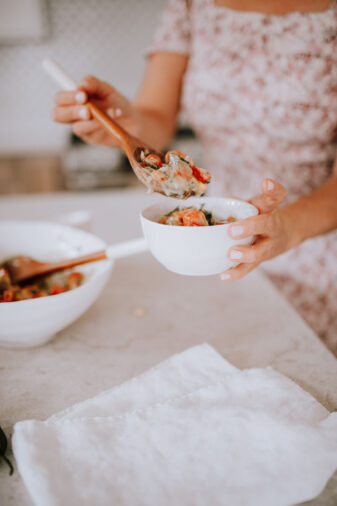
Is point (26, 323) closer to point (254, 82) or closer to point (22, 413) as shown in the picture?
point (22, 413)

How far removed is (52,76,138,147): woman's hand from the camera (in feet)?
2.54

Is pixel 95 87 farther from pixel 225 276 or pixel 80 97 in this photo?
pixel 225 276

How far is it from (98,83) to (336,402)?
763 mm

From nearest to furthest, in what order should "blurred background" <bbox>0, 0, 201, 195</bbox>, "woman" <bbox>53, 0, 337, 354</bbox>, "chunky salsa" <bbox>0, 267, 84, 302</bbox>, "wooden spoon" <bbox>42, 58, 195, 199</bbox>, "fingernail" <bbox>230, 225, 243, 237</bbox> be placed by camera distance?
"fingernail" <bbox>230, 225, 243, 237</bbox> → "wooden spoon" <bbox>42, 58, 195, 199</bbox> → "chunky salsa" <bbox>0, 267, 84, 302</bbox> → "woman" <bbox>53, 0, 337, 354</bbox> → "blurred background" <bbox>0, 0, 201, 195</bbox>

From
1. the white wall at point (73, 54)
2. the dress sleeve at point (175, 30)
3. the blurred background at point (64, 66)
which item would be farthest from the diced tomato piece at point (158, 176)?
the white wall at point (73, 54)

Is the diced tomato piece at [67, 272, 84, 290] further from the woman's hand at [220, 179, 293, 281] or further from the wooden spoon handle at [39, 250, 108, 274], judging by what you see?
the woman's hand at [220, 179, 293, 281]

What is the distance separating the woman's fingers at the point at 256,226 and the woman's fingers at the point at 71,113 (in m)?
0.42

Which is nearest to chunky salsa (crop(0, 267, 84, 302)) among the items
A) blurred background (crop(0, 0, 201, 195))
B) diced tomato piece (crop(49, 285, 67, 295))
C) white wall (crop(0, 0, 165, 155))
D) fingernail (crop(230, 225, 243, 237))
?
diced tomato piece (crop(49, 285, 67, 295))

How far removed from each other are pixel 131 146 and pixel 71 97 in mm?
216

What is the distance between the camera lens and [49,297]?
580mm


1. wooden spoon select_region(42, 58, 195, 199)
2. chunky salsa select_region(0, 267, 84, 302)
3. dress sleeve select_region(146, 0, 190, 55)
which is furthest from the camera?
dress sleeve select_region(146, 0, 190, 55)

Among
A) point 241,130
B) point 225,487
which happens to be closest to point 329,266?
point 241,130

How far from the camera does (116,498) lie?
0.41 m

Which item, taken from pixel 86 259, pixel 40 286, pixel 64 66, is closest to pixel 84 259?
pixel 86 259
